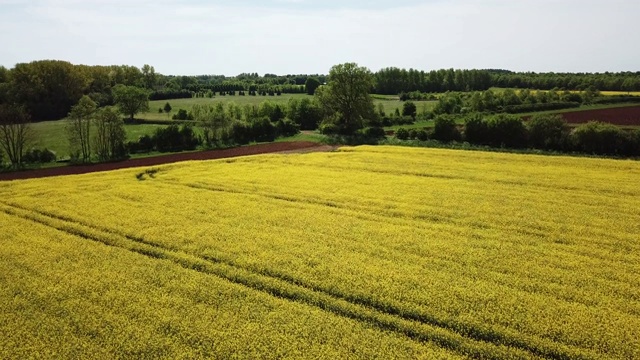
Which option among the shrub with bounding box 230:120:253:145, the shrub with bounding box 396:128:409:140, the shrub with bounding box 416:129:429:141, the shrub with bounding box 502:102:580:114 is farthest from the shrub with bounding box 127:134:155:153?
the shrub with bounding box 502:102:580:114

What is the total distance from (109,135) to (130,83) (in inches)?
3672

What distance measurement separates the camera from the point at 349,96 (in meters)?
79.4

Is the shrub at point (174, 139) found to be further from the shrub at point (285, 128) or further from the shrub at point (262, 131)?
the shrub at point (285, 128)

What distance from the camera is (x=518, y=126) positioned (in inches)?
2343

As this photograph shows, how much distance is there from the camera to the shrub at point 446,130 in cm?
6588

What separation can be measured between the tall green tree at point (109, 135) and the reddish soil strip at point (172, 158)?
16.2 ft

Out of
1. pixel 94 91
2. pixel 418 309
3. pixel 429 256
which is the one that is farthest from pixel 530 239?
pixel 94 91

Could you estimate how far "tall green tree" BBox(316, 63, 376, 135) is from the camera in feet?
256

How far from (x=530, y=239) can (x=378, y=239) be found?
8.12m

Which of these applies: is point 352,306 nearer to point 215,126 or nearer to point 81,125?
point 215,126

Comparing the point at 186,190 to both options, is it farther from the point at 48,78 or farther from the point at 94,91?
the point at 94,91

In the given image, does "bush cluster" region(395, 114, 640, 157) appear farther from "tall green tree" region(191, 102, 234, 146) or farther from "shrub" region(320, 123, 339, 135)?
"tall green tree" region(191, 102, 234, 146)

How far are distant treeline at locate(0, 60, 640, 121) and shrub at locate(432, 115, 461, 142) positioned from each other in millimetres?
20136

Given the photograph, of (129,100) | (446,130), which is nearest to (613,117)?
(446,130)
